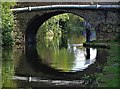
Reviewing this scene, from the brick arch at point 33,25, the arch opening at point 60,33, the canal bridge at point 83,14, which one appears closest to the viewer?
the canal bridge at point 83,14

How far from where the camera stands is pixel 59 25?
94.5m

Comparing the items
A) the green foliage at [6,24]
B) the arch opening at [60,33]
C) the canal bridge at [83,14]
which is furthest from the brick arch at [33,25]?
the green foliage at [6,24]

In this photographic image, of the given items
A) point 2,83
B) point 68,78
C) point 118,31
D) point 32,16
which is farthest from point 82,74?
point 32,16

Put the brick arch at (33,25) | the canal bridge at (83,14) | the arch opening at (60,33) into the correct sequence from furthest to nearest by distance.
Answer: the arch opening at (60,33) < the brick arch at (33,25) < the canal bridge at (83,14)

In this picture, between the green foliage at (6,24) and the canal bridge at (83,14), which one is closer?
the green foliage at (6,24)

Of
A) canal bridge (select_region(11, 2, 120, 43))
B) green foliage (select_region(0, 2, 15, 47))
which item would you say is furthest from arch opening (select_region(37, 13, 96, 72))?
green foliage (select_region(0, 2, 15, 47))

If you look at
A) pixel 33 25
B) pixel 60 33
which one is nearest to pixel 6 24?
pixel 33 25

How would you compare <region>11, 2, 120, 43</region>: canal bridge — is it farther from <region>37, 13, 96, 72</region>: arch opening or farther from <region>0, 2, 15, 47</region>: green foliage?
<region>0, 2, 15, 47</region>: green foliage

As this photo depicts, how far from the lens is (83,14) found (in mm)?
54656

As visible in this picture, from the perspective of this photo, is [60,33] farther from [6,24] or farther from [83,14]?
[6,24]

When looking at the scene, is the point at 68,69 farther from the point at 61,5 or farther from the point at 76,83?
the point at 61,5

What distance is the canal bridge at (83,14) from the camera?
5291cm

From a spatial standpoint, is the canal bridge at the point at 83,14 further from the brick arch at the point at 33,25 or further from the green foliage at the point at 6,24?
the green foliage at the point at 6,24

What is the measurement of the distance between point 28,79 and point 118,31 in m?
31.5
